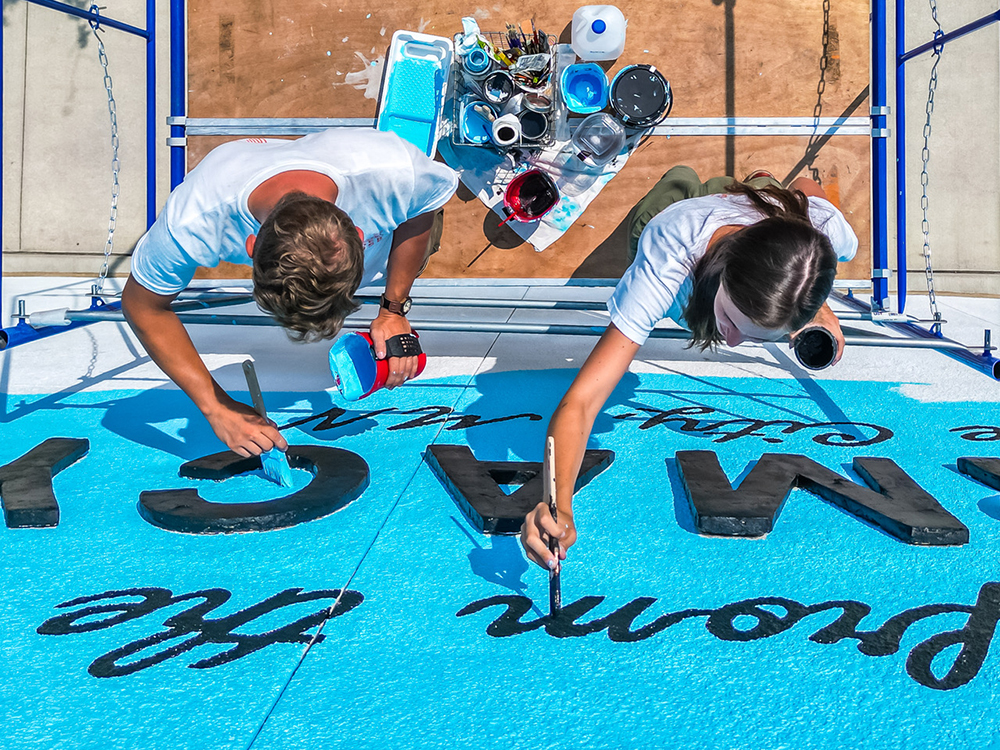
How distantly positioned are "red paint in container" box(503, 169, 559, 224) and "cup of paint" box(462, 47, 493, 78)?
53 cm

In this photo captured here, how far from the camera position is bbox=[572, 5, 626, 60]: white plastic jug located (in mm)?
3912

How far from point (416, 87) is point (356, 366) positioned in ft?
7.46

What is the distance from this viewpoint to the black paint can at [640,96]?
12.4 feet

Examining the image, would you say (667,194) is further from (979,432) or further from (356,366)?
(356,366)

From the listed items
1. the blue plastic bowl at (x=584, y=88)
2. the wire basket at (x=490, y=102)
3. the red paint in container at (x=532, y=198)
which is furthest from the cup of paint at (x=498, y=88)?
the red paint in container at (x=532, y=198)

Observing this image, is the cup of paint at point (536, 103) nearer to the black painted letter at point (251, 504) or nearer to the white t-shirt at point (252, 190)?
the white t-shirt at point (252, 190)

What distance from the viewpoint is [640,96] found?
A: 12.5ft

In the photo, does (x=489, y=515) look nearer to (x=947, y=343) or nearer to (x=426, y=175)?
(x=426, y=175)

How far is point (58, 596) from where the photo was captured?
156cm

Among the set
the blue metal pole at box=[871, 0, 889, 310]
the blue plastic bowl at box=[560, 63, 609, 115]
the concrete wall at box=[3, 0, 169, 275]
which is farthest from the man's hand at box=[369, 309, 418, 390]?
the concrete wall at box=[3, 0, 169, 275]

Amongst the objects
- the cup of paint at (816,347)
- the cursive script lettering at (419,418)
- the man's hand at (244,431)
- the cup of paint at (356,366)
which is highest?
the cup of paint at (816,347)

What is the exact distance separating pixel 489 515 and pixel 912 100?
18.4 ft

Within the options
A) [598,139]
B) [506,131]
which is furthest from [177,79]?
[598,139]

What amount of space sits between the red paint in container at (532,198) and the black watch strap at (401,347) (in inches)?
71.5
